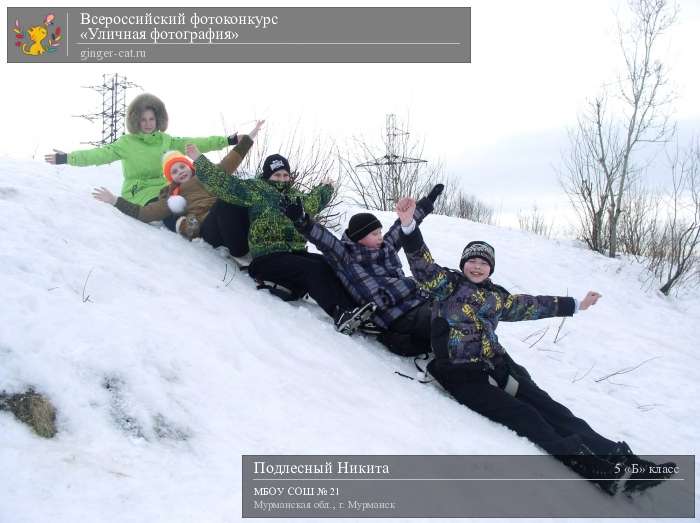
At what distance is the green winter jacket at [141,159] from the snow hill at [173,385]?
35 cm

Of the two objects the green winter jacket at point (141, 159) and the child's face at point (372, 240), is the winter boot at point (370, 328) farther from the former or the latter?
the green winter jacket at point (141, 159)

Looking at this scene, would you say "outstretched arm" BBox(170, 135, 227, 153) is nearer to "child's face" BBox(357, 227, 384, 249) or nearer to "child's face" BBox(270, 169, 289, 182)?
"child's face" BBox(270, 169, 289, 182)

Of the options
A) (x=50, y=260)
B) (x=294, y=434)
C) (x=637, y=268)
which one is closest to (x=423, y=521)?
(x=294, y=434)

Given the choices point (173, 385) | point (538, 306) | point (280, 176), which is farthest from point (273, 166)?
point (173, 385)

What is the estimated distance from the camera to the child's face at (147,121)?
489 centimetres

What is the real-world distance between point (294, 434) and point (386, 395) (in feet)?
2.91

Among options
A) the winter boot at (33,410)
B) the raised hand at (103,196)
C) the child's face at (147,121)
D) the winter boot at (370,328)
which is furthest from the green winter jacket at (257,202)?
the winter boot at (33,410)

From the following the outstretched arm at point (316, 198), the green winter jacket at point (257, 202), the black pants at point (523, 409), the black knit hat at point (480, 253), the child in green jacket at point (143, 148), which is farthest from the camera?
the child in green jacket at point (143, 148)

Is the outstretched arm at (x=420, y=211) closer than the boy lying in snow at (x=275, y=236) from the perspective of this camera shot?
Yes

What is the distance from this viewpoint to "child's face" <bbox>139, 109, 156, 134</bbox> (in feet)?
16.1

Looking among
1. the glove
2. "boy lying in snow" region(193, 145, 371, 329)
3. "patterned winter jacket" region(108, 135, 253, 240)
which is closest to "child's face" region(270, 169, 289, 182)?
"boy lying in snow" region(193, 145, 371, 329)

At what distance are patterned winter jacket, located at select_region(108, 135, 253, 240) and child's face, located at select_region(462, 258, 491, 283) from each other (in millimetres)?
2173

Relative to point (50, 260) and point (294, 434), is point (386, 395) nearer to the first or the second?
point (294, 434)

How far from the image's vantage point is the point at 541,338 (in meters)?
5.89
